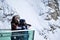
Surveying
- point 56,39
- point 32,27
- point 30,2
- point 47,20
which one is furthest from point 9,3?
point 56,39

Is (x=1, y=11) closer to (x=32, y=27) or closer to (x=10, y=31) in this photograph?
(x=10, y=31)

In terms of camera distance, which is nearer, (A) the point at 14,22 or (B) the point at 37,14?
(A) the point at 14,22

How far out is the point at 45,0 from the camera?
179cm

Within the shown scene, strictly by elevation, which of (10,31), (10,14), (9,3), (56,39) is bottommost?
(56,39)

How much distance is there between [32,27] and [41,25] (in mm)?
126

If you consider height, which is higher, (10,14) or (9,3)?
(9,3)

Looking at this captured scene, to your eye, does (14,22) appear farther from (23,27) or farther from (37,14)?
(37,14)

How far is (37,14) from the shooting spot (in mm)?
1734

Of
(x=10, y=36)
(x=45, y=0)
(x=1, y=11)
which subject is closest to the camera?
(x=10, y=36)

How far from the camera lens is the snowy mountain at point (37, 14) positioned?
5.19ft

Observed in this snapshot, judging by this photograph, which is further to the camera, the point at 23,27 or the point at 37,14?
the point at 37,14

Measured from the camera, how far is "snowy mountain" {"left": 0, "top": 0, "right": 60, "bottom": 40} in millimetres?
1582

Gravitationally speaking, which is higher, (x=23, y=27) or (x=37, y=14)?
(x=37, y=14)

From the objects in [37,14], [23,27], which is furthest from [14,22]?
[37,14]
